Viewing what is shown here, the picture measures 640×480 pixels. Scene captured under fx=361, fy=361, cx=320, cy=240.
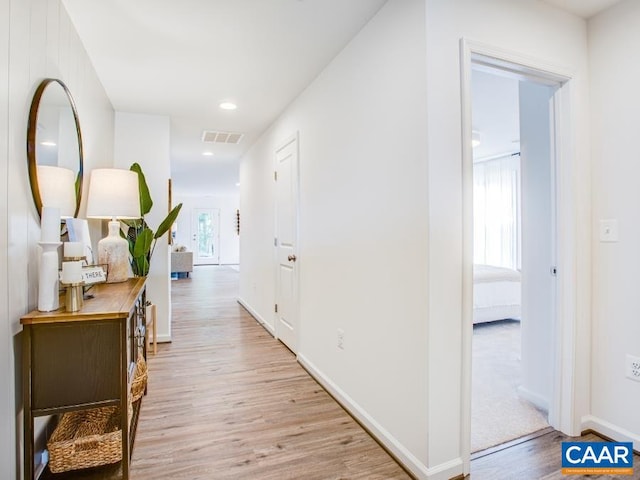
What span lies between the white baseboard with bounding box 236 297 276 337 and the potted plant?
156 cm

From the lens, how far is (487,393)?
2658 mm

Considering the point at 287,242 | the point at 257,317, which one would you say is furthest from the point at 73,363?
the point at 257,317

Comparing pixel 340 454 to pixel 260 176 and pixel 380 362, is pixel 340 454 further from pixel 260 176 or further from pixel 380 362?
pixel 260 176

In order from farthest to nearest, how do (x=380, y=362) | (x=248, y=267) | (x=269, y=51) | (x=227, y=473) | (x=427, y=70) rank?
(x=248, y=267), (x=269, y=51), (x=380, y=362), (x=227, y=473), (x=427, y=70)

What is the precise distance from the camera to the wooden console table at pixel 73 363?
4.70 feet

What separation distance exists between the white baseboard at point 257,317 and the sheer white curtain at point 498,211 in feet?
11.8

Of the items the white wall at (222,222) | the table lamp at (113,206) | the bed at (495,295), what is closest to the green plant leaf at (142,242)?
the table lamp at (113,206)

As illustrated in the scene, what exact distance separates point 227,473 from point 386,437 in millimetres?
839

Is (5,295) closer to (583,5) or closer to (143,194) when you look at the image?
(143,194)

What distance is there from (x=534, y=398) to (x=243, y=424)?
1955 mm

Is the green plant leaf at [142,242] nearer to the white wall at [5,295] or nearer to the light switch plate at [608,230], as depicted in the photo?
the white wall at [5,295]

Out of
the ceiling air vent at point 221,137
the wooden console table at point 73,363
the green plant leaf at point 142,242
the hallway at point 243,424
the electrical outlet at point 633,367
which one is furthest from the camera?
the ceiling air vent at point 221,137

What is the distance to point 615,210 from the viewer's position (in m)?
2.04

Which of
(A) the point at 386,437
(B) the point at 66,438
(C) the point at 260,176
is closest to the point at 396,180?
(A) the point at 386,437
